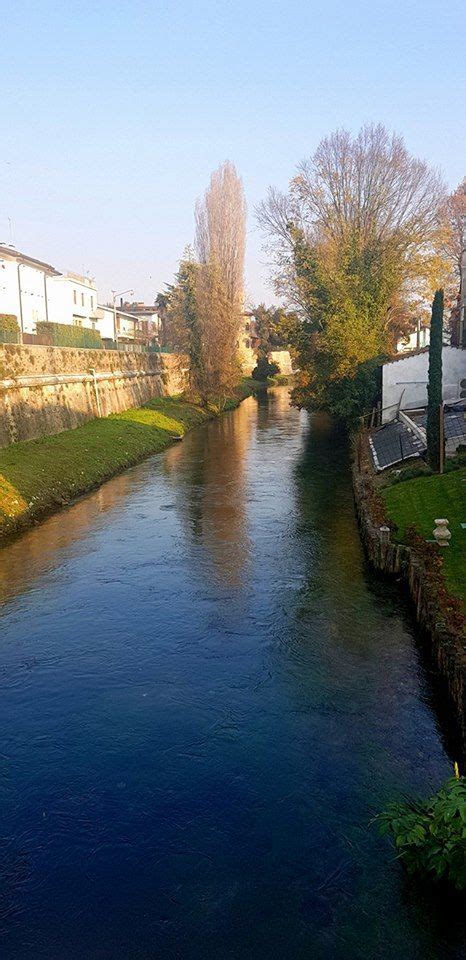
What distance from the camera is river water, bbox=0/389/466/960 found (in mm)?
8828

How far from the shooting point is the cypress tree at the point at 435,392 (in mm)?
27656

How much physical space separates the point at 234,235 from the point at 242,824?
2760 inches

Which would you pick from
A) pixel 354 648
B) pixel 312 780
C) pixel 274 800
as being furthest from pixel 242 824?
pixel 354 648

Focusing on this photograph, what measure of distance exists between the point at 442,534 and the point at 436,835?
1146 centimetres

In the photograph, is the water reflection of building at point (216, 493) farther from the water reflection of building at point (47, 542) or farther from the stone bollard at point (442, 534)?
the stone bollard at point (442, 534)

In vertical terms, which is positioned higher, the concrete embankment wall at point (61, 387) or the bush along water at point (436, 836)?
the concrete embankment wall at point (61, 387)

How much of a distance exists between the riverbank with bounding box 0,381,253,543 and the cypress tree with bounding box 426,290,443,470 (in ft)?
53.9

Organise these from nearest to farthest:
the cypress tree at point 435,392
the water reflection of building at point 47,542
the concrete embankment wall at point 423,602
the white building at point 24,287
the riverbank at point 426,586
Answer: the concrete embankment wall at point 423,602 → the riverbank at point 426,586 → the water reflection of building at point 47,542 → the cypress tree at point 435,392 → the white building at point 24,287

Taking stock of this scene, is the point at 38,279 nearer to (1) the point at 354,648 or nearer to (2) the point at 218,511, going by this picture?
(2) the point at 218,511

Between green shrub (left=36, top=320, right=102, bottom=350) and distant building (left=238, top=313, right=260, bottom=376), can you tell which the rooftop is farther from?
distant building (left=238, top=313, right=260, bottom=376)

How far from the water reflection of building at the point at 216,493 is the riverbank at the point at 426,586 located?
450 centimetres

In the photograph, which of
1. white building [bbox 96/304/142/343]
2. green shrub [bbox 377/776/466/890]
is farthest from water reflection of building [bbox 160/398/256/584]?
white building [bbox 96/304/142/343]

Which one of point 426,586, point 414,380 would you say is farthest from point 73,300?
point 426,586

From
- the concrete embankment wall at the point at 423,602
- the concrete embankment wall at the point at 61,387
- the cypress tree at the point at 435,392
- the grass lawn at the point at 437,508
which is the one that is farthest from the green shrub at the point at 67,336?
the grass lawn at the point at 437,508
